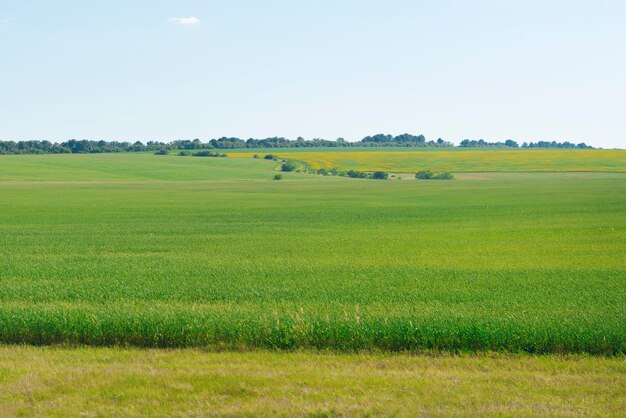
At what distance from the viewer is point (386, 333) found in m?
11.1

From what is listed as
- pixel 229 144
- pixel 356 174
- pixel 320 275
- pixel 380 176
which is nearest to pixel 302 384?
pixel 320 275

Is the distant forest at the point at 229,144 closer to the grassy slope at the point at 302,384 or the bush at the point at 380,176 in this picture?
the bush at the point at 380,176

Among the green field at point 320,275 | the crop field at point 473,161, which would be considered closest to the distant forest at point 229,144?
the crop field at point 473,161

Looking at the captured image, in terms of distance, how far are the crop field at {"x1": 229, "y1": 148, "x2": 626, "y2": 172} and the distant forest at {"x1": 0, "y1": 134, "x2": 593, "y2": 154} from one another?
32.6 m

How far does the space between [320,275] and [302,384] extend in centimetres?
844

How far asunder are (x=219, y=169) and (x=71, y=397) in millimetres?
86364

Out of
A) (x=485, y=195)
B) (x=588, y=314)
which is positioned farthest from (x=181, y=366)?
(x=485, y=195)

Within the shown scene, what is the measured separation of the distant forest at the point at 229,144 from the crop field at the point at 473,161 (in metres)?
32.6

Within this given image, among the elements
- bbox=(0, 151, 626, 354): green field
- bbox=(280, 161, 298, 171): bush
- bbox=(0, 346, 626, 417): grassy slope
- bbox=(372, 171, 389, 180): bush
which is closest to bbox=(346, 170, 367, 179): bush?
bbox=(372, 171, 389, 180): bush

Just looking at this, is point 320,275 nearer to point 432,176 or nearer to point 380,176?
point 380,176

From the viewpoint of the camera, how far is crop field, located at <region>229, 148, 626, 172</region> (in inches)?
3918

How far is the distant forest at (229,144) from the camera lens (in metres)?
130

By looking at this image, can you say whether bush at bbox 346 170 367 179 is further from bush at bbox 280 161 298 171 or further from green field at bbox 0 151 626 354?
green field at bbox 0 151 626 354

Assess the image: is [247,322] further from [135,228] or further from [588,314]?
[135,228]
